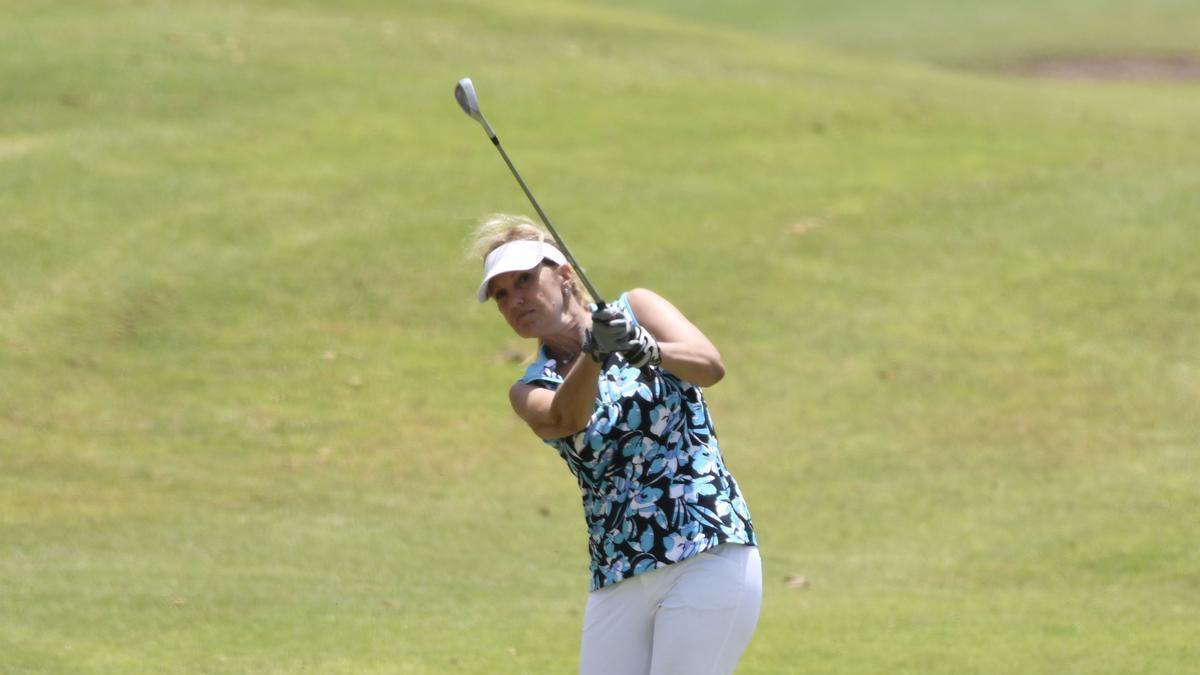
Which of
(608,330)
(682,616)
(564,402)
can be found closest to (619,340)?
(608,330)

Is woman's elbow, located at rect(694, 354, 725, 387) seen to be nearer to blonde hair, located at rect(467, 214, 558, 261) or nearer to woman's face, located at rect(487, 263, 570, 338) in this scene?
woman's face, located at rect(487, 263, 570, 338)

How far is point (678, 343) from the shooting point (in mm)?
5066

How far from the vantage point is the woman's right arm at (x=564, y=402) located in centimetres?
491

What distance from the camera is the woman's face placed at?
5.22 meters

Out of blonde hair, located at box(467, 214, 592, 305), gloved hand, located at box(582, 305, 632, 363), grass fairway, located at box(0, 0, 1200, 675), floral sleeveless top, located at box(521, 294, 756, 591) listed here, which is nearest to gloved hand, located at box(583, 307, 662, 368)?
gloved hand, located at box(582, 305, 632, 363)

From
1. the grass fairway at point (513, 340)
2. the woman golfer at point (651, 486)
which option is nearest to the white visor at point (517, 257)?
the woman golfer at point (651, 486)

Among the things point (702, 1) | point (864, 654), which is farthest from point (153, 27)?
point (702, 1)

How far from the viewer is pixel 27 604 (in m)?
9.01

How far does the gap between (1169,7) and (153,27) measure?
24642 mm

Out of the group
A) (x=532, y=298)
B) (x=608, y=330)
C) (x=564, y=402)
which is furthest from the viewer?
(x=532, y=298)

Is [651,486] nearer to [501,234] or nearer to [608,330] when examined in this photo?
[608,330]

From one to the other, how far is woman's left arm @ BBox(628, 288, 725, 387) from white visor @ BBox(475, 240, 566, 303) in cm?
28

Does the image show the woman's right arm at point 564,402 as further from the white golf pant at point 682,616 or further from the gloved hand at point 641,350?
the white golf pant at point 682,616

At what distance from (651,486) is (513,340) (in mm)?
9961
